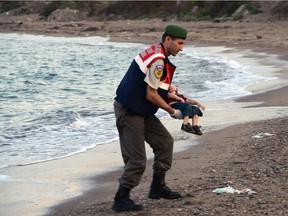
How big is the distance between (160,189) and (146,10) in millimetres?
46131

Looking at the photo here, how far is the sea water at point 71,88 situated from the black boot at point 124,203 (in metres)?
3.31

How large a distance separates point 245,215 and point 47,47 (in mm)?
37406

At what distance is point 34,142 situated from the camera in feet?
39.7

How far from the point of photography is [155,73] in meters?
6.72

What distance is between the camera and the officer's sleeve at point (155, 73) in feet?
22.0

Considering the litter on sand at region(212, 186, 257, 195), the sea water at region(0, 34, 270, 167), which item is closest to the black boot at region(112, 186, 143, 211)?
the litter on sand at region(212, 186, 257, 195)

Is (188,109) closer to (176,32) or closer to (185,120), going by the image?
(185,120)

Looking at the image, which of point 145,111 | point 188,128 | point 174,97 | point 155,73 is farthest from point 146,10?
point 155,73

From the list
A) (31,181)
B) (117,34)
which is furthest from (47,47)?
(31,181)

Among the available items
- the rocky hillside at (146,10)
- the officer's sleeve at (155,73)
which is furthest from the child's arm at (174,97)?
the rocky hillside at (146,10)

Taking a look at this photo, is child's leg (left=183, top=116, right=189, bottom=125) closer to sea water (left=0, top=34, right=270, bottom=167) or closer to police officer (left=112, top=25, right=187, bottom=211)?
police officer (left=112, top=25, right=187, bottom=211)

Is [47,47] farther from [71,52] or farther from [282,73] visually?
[282,73]

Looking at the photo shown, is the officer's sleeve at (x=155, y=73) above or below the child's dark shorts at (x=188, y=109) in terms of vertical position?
above

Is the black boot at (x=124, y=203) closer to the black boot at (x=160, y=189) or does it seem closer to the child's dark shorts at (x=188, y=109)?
the black boot at (x=160, y=189)
